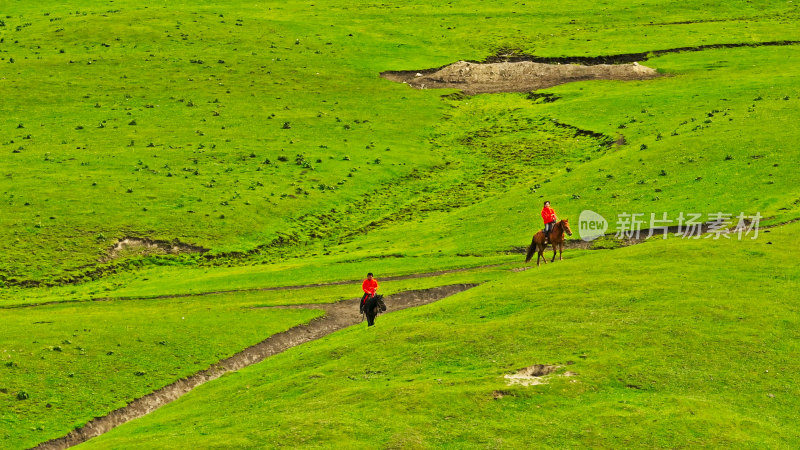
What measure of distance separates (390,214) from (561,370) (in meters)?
44.8

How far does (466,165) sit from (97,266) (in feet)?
120

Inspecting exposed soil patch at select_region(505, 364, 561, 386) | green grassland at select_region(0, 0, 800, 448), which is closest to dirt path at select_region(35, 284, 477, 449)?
green grassland at select_region(0, 0, 800, 448)

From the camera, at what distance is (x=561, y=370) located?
112 ft

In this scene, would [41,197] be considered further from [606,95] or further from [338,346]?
[606,95]

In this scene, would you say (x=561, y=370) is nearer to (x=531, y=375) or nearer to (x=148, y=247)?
(x=531, y=375)

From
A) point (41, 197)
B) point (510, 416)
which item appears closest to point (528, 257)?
point (510, 416)

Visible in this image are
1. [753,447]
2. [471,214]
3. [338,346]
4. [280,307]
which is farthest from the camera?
[471,214]

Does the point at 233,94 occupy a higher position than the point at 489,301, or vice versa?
the point at 233,94

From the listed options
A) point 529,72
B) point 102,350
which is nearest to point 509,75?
point 529,72

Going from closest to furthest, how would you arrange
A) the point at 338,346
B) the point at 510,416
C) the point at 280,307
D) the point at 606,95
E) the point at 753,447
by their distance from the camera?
the point at 753,447 < the point at 510,416 < the point at 338,346 < the point at 280,307 < the point at 606,95

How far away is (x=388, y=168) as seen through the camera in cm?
8538
